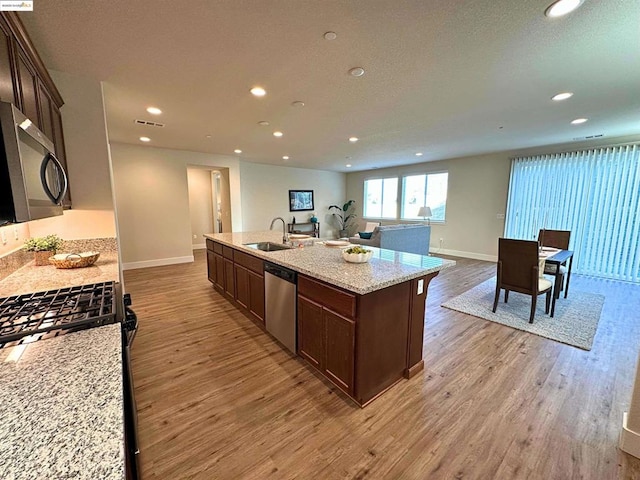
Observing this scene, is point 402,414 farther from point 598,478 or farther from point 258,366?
point 258,366

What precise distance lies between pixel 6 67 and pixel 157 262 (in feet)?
17.1

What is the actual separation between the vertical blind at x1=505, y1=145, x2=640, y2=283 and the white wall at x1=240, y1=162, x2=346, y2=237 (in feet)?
18.4

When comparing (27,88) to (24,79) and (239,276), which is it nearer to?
(24,79)

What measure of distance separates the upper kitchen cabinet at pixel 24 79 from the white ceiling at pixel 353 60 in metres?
0.22

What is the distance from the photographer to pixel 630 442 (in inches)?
62.5

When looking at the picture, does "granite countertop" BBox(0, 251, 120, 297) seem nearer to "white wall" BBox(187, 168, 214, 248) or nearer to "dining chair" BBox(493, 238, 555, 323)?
"dining chair" BBox(493, 238, 555, 323)

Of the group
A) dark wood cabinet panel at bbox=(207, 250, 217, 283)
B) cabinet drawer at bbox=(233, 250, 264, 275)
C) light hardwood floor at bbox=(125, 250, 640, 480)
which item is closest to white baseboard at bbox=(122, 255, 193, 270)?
dark wood cabinet panel at bbox=(207, 250, 217, 283)

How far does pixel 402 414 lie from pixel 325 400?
0.55 meters

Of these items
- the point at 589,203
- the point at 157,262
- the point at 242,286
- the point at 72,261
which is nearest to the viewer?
the point at 72,261

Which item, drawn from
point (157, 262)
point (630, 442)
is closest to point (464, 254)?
point (630, 442)

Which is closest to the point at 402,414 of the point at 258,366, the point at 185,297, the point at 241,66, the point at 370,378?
the point at 370,378

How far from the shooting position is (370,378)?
1980mm

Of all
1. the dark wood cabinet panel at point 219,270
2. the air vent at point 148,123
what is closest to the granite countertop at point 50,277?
the dark wood cabinet panel at point 219,270

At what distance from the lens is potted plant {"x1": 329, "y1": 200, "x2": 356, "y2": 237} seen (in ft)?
33.6
